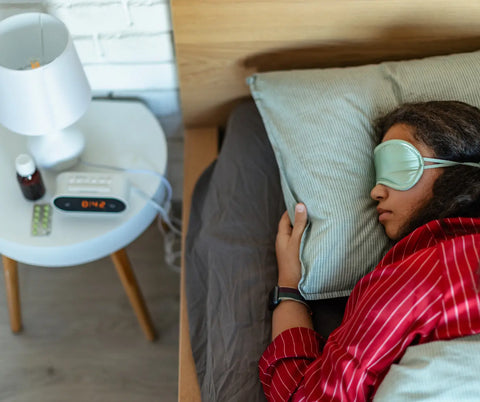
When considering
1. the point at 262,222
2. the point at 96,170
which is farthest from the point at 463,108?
the point at 96,170

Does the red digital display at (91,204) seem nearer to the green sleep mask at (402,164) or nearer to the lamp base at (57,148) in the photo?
the lamp base at (57,148)

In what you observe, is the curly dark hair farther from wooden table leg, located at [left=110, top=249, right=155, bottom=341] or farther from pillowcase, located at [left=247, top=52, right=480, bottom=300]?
wooden table leg, located at [left=110, top=249, right=155, bottom=341]

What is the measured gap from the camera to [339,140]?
0.94 m

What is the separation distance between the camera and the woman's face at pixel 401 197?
2.75ft

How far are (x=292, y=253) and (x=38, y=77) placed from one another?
537mm

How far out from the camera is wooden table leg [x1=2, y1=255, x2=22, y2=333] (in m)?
1.17

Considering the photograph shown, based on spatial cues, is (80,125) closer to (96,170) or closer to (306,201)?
(96,170)

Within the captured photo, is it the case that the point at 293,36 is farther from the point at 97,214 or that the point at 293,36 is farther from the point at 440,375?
the point at 440,375

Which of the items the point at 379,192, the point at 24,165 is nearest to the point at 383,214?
the point at 379,192

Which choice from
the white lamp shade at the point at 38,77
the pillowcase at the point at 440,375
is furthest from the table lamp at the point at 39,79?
the pillowcase at the point at 440,375

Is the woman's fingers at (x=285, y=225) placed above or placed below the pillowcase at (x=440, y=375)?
below

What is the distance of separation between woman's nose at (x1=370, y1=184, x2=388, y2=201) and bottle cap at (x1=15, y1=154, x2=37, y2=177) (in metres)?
0.64

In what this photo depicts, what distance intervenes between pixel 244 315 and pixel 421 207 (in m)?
0.36

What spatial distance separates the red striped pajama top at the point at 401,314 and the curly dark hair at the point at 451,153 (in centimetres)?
3
